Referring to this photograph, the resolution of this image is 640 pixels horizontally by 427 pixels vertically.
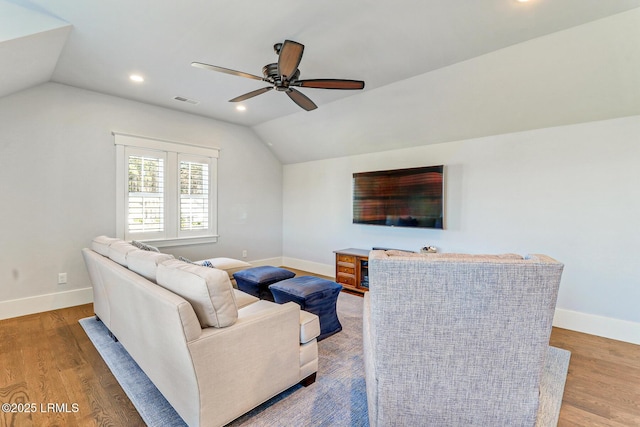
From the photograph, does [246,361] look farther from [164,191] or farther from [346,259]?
[164,191]

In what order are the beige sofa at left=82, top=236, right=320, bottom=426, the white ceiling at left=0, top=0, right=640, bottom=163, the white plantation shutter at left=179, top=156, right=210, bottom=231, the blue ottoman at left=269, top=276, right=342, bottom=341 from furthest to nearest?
the white plantation shutter at left=179, top=156, right=210, bottom=231, the blue ottoman at left=269, top=276, right=342, bottom=341, the white ceiling at left=0, top=0, right=640, bottom=163, the beige sofa at left=82, top=236, right=320, bottom=426

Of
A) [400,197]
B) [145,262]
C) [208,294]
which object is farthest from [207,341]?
[400,197]

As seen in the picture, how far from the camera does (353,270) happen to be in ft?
15.3

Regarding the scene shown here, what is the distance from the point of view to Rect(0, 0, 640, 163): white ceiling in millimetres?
2252

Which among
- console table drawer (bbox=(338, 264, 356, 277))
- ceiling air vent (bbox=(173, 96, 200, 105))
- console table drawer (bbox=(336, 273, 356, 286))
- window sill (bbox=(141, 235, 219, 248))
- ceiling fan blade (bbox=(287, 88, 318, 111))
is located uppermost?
ceiling air vent (bbox=(173, 96, 200, 105))

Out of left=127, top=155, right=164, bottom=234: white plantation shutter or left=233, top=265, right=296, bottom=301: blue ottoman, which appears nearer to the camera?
left=233, top=265, right=296, bottom=301: blue ottoman

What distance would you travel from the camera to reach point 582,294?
3.24m

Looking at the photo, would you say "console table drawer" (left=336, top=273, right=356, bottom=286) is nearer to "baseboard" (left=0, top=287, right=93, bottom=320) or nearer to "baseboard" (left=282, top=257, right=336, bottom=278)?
"baseboard" (left=282, top=257, right=336, bottom=278)

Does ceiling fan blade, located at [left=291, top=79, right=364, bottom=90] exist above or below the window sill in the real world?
above

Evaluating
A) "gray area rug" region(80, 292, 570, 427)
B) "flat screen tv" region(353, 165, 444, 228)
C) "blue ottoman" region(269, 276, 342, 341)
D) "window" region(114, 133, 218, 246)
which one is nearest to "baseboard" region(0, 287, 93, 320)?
"window" region(114, 133, 218, 246)

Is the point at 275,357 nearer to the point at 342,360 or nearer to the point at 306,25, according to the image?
the point at 342,360

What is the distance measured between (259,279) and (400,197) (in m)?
2.43

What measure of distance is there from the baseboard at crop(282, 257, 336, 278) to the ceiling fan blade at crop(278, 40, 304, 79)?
3.88m

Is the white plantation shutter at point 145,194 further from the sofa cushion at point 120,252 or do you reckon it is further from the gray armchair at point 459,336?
the gray armchair at point 459,336
